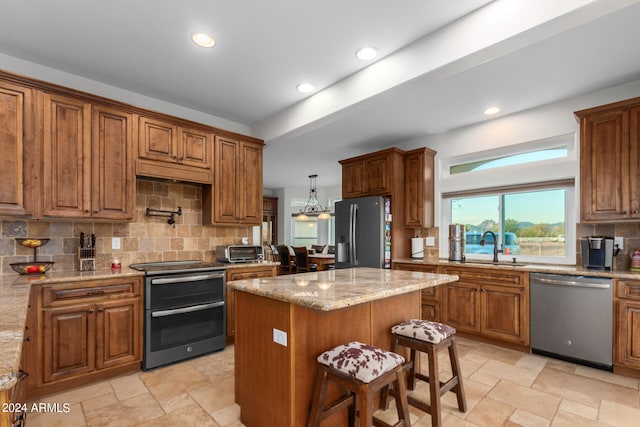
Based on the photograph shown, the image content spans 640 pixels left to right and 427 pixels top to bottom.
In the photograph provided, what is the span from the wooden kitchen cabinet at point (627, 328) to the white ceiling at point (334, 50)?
6.34 feet

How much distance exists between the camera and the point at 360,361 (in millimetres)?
1584

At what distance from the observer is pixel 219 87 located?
10.7 feet

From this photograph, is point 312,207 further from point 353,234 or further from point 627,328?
point 627,328

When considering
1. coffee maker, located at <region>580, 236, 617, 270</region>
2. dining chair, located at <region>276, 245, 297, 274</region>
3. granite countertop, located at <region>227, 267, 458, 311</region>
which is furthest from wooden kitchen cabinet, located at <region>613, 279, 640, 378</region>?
dining chair, located at <region>276, 245, 297, 274</region>

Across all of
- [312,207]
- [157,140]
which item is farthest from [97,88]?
[312,207]

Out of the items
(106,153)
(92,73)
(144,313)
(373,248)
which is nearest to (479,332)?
(373,248)

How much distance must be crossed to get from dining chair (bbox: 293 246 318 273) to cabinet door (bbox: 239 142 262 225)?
277 centimetres

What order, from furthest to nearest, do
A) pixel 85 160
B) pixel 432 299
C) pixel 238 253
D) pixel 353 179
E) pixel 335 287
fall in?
pixel 353 179
pixel 432 299
pixel 238 253
pixel 85 160
pixel 335 287

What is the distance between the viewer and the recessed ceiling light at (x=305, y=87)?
322cm

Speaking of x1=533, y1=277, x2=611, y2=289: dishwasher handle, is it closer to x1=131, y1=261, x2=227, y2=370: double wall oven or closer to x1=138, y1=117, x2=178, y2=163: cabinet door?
x1=131, y1=261, x2=227, y2=370: double wall oven

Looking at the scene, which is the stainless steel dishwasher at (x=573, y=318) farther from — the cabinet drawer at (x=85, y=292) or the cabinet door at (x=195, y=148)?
the cabinet drawer at (x=85, y=292)

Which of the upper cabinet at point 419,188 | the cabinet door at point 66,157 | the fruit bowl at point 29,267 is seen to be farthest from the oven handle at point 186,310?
the upper cabinet at point 419,188

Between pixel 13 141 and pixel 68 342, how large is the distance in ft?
5.29

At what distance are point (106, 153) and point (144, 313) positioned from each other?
1490 mm
